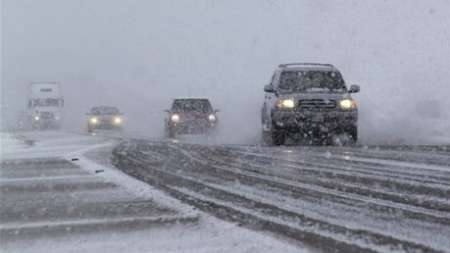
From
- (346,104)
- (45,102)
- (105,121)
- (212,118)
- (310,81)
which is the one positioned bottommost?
(105,121)

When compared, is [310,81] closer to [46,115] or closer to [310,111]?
[310,111]

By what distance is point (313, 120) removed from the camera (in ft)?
54.4

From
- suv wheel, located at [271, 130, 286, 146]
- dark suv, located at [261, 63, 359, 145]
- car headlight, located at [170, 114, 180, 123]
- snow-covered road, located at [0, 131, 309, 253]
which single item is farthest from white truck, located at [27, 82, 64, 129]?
snow-covered road, located at [0, 131, 309, 253]

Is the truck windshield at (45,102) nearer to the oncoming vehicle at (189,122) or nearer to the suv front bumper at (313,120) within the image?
the oncoming vehicle at (189,122)

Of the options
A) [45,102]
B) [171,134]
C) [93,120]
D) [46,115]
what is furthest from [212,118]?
[45,102]

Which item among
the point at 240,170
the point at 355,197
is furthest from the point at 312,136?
the point at 355,197

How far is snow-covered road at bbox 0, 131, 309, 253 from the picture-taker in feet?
16.4

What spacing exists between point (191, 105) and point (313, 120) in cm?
982

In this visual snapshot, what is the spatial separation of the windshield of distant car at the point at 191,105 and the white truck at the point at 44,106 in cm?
2415

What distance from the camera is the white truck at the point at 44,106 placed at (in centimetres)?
4844

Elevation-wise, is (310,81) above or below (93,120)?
above

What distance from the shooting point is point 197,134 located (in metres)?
24.6

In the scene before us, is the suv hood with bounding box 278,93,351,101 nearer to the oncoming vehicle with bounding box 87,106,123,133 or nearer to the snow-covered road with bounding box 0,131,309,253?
the snow-covered road with bounding box 0,131,309,253

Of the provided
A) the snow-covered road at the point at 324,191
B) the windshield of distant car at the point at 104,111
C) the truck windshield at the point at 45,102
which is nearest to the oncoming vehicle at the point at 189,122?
the snow-covered road at the point at 324,191
